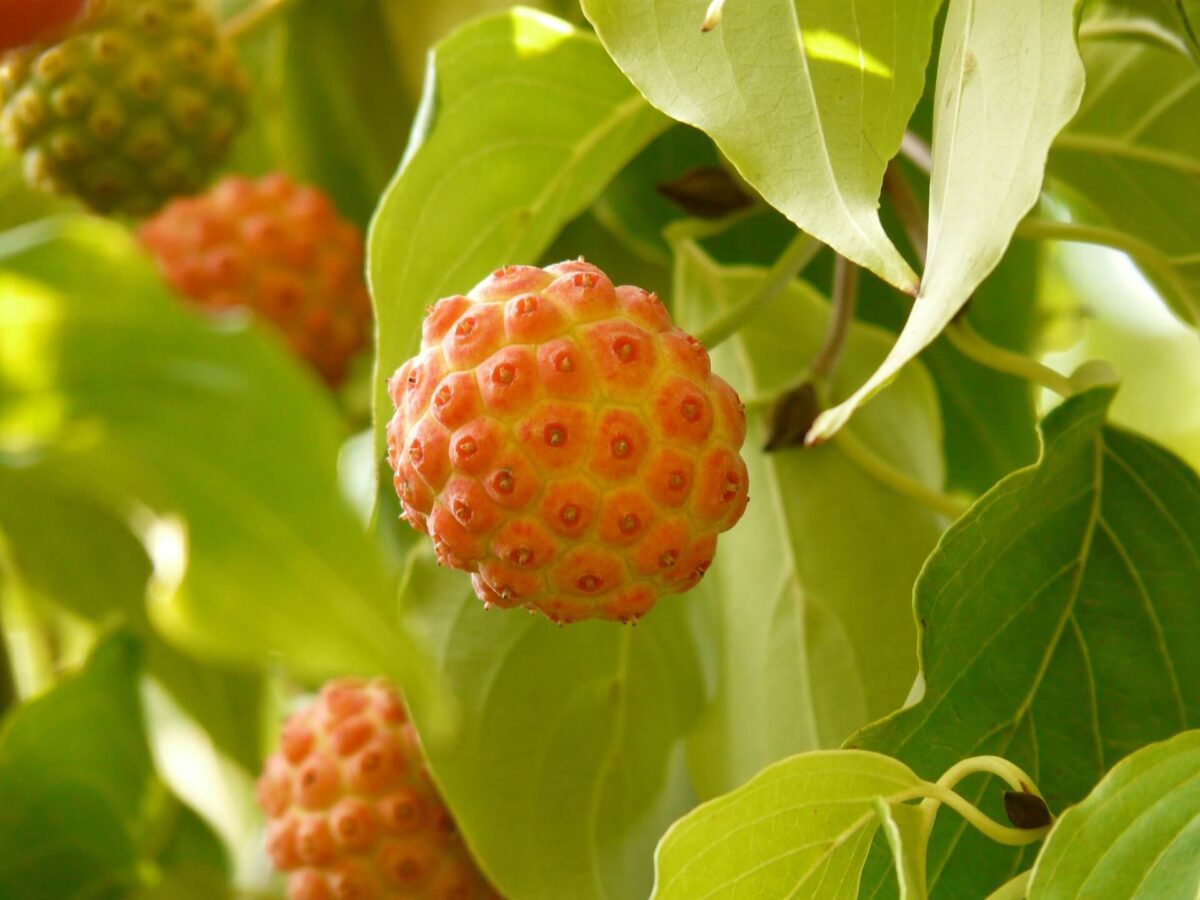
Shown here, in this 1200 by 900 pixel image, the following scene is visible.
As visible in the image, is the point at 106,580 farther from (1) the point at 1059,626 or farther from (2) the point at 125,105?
(1) the point at 1059,626

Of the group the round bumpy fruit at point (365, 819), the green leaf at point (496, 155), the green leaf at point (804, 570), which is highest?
the green leaf at point (496, 155)

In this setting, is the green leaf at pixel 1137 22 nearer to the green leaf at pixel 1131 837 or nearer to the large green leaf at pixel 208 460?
the green leaf at pixel 1131 837

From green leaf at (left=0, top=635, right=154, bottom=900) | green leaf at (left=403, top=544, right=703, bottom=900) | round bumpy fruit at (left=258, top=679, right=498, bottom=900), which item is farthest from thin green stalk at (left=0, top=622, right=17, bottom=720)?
green leaf at (left=403, top=544, right=703, bottom=900)

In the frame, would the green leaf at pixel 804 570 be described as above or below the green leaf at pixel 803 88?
below

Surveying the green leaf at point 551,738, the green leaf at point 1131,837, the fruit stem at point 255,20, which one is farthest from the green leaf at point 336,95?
the green leaf at point 1131,837

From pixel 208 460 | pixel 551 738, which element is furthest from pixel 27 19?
pixel 551 738

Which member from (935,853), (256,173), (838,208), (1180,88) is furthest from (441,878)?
(256,173)

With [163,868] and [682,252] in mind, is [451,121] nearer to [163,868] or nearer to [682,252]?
[682,252]
